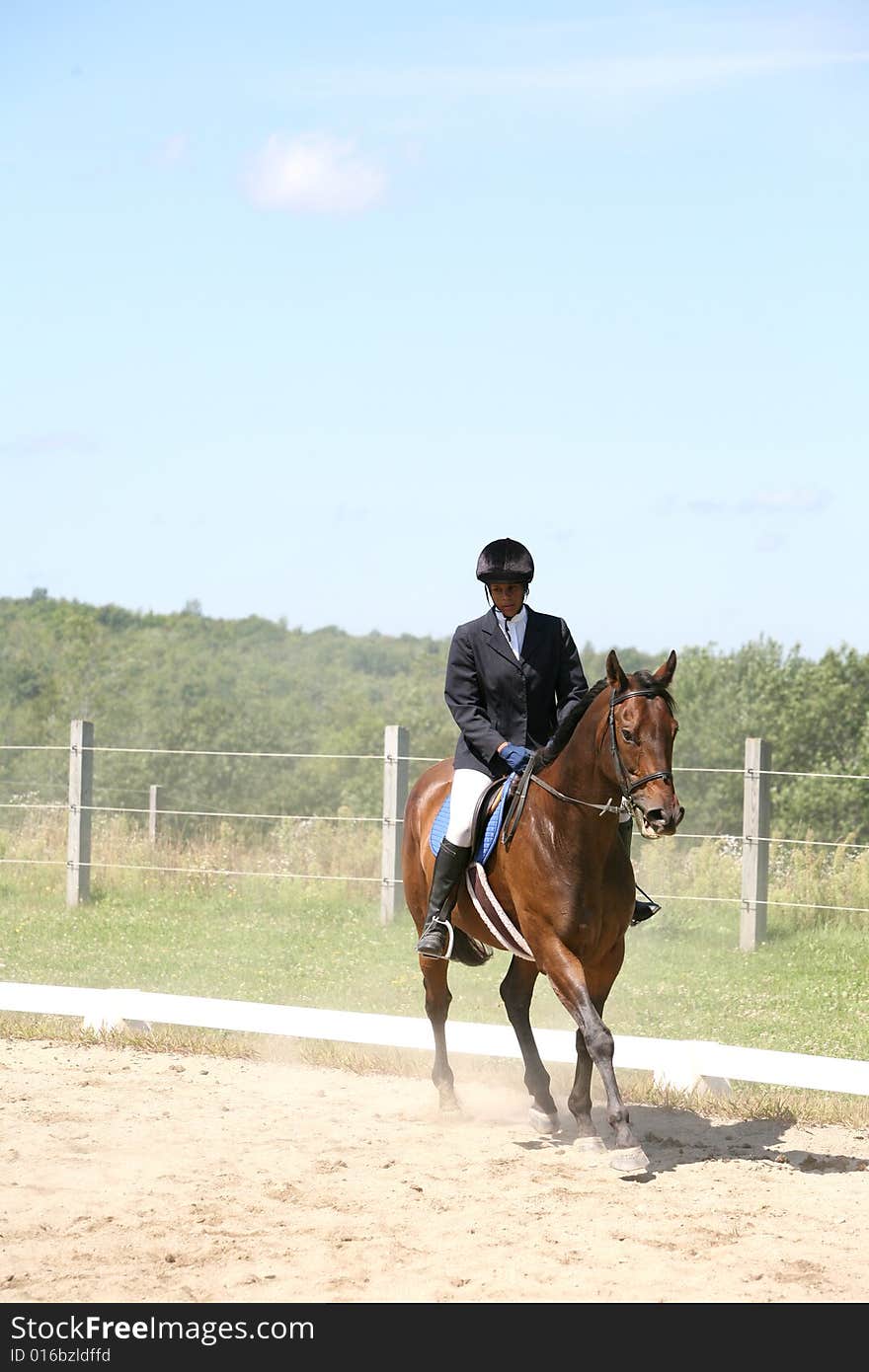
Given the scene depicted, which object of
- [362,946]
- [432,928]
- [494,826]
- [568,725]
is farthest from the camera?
[362,946]

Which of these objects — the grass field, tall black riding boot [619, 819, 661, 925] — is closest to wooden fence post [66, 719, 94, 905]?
the grass field

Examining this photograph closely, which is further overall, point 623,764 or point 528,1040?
point 528,1040

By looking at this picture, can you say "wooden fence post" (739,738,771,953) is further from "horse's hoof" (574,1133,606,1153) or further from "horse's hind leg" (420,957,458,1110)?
"horse's hoof" (574,1133,606,1153)

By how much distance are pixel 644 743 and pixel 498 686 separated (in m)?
1.35

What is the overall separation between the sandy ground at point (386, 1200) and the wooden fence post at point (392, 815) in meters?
5.94

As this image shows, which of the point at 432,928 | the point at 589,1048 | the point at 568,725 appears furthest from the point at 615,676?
the point at 432,928

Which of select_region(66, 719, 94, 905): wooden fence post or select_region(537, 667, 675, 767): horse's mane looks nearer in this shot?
select_region(537, 667, 675, 767): horse's mane

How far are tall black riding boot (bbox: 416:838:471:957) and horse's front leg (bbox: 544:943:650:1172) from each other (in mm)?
812

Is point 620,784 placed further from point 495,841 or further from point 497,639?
point 497,639

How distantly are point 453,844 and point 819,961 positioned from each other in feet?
20.9

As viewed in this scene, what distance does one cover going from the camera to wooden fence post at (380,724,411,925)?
1472 cm

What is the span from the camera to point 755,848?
14.0 m

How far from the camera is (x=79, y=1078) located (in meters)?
8.60

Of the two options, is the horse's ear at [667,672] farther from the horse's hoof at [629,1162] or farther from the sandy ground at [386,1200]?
the sandy ground at [386,1200]
